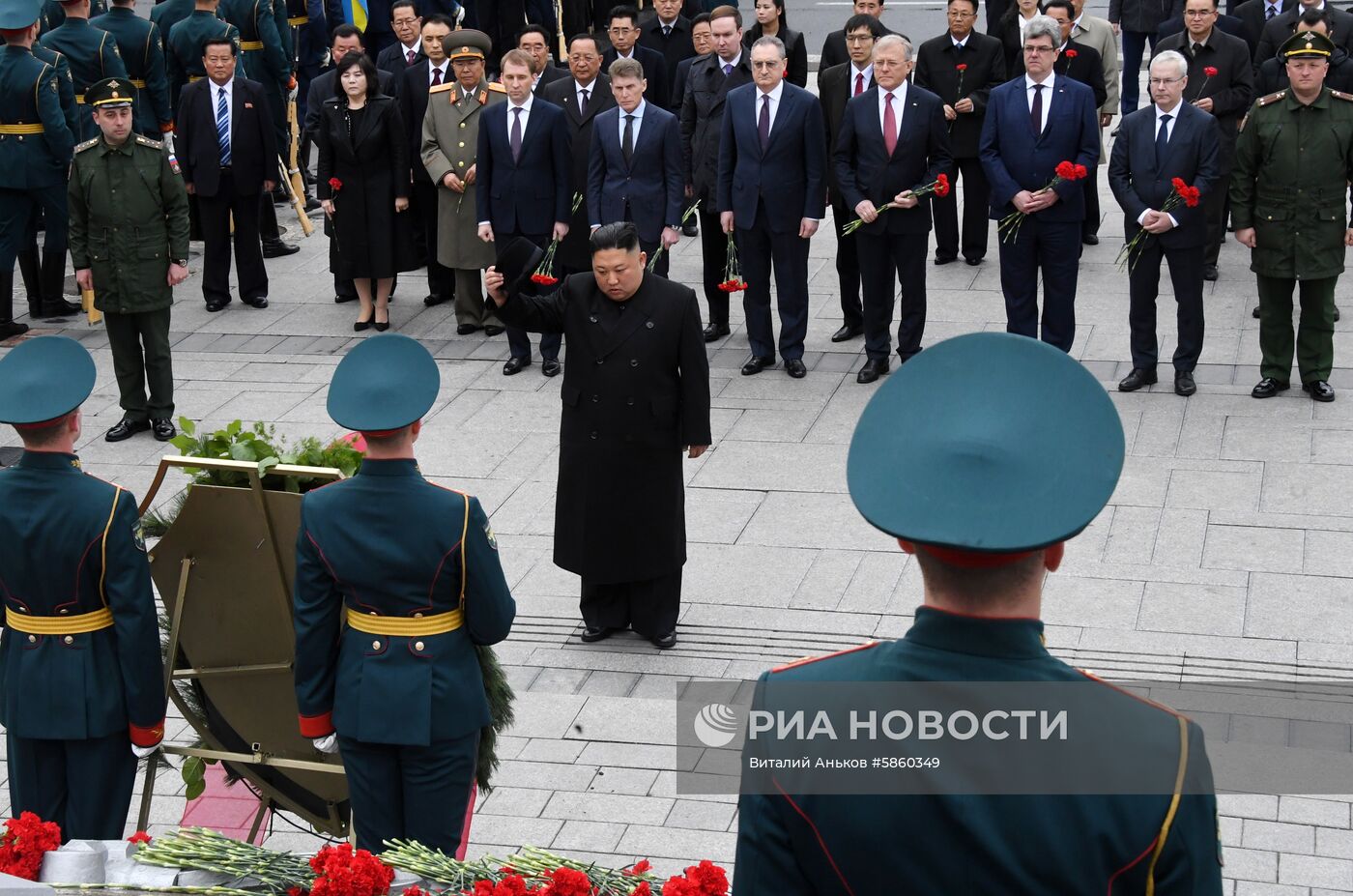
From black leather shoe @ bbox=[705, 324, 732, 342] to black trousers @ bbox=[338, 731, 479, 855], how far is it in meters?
6.64

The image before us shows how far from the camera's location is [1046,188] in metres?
10.1

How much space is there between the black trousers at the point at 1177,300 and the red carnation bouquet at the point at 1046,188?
0.55 meters

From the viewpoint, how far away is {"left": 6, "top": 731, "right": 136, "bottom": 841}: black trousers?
524cm

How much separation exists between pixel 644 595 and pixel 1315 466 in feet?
12.1

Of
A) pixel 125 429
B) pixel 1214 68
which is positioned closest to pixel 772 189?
pixel 1214 68

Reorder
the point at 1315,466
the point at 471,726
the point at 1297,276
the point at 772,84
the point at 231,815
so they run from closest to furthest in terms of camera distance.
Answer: the point at 471,726 → the point at 231,815 → the point at 1315,466 → the point at 1297,276 → the point at 772,84

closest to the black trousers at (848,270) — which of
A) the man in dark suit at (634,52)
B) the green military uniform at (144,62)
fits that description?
the man in dark suit at (634,52)

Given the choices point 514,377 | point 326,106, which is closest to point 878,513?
point 514,377

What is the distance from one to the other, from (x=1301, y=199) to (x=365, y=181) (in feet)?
19.7

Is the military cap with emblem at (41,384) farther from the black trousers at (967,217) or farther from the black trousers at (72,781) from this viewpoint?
the black trousers at (967,217)

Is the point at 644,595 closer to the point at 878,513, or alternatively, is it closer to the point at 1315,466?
the point at 1315,466

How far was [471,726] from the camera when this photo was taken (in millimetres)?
5023

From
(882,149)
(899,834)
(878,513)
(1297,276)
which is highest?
(878,513)

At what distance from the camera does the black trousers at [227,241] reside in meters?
12.5
